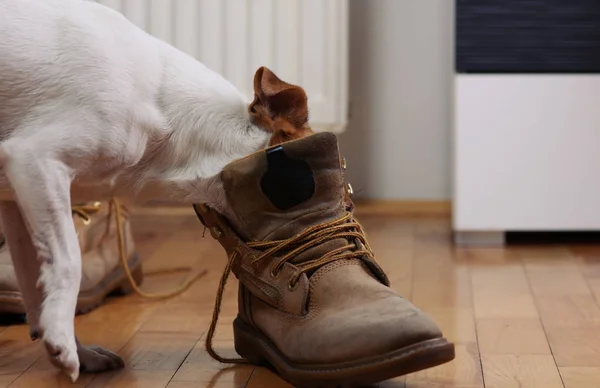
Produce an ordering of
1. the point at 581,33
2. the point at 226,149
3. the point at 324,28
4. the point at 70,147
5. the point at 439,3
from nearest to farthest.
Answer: the point at 70,147
the point at 226,149
the point at 581,33
the point at 324,28
the point at 439,3

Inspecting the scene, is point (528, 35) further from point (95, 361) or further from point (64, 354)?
point (64, 354)

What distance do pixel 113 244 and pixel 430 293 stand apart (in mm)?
534

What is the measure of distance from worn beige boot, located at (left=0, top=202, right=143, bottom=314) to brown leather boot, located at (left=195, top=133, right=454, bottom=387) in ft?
1.26

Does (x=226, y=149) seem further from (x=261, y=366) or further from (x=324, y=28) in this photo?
(x=324, y=28)

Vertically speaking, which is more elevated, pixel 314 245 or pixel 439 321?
pixel 314 245

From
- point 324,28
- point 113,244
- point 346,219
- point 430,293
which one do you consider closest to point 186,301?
point 113,244

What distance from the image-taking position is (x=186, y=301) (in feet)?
5.22

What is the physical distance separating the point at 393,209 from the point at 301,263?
4.43 feet

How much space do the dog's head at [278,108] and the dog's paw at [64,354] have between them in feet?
1.07

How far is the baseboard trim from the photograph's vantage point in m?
2.43

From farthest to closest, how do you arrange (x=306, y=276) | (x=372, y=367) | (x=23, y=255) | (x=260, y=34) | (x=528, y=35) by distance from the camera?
(x=260, y=34)
(x=528, y=35)
(x=23, y=255)
(x=306, y=276)
(x=372, y=367)

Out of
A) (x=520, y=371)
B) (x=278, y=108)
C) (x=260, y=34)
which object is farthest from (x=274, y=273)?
(x=260, y=34)

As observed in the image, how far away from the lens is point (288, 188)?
1.13 m

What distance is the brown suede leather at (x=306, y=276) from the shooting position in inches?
41.1
